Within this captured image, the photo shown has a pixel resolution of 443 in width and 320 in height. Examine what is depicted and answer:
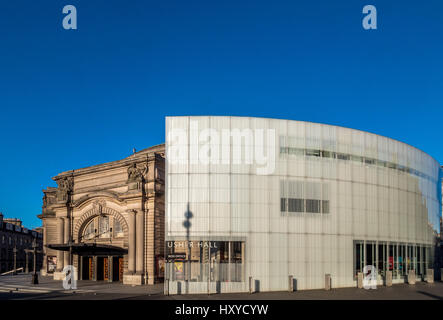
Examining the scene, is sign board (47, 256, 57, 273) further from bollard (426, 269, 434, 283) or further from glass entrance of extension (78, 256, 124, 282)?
bollard (426, 269, 434, 283)

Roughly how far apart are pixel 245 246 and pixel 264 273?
7.84ft

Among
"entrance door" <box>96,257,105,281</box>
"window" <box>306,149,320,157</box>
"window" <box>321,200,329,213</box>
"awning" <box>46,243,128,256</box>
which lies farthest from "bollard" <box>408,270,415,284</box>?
"entrance door" <box>96,257,105,281</box>

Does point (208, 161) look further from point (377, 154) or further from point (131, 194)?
point (377, 154)

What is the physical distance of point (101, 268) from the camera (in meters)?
44.1

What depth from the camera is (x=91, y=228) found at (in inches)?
1793

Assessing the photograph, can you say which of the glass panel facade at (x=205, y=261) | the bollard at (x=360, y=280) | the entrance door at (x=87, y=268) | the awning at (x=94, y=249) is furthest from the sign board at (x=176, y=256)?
the entrance door at (x=87, y=268)

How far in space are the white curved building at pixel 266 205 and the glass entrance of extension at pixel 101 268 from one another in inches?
567

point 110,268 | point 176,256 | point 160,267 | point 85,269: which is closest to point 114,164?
point 110,268

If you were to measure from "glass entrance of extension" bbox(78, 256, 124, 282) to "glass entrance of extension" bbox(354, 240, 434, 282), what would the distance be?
22489mm

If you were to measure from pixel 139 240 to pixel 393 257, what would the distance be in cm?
2259

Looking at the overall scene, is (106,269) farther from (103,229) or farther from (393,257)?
(393,257)

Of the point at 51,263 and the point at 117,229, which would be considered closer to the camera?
the point at 117,229

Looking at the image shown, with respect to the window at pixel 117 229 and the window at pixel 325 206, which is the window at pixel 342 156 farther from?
the window at pixel 117 229
